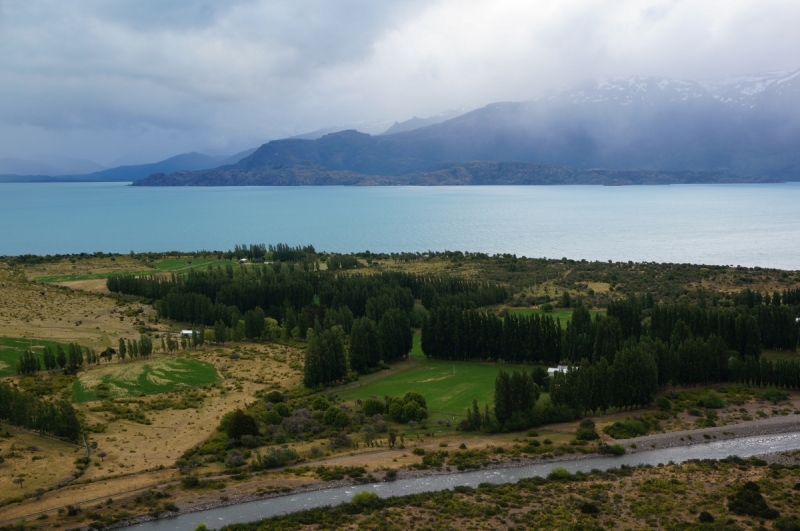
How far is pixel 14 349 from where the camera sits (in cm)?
6650

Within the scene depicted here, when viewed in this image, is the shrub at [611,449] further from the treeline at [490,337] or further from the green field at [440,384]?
the treeline at [490,337]

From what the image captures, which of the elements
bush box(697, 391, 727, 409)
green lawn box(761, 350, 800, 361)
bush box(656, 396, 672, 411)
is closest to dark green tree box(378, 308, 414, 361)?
bush box(656, 396, 672, 411)

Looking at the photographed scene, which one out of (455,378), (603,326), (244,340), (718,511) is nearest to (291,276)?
(244,340)

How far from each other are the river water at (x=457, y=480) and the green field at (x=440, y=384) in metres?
10.4

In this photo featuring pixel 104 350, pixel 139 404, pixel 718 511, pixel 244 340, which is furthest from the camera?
pixel 244 340

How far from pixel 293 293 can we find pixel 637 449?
5974 centimetres

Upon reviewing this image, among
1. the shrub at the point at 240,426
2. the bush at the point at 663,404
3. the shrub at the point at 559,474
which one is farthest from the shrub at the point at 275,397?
the bush at the point at 663,404

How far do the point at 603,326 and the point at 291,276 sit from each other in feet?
189

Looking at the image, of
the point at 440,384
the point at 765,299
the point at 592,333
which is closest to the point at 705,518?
the point at 440,384

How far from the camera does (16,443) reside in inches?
1682

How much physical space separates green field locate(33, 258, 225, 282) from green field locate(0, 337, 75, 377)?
5003cm

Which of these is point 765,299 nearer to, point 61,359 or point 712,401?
point 712,401

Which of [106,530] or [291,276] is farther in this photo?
[291,276]

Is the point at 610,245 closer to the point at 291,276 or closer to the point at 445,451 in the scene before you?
the point at 291,276
